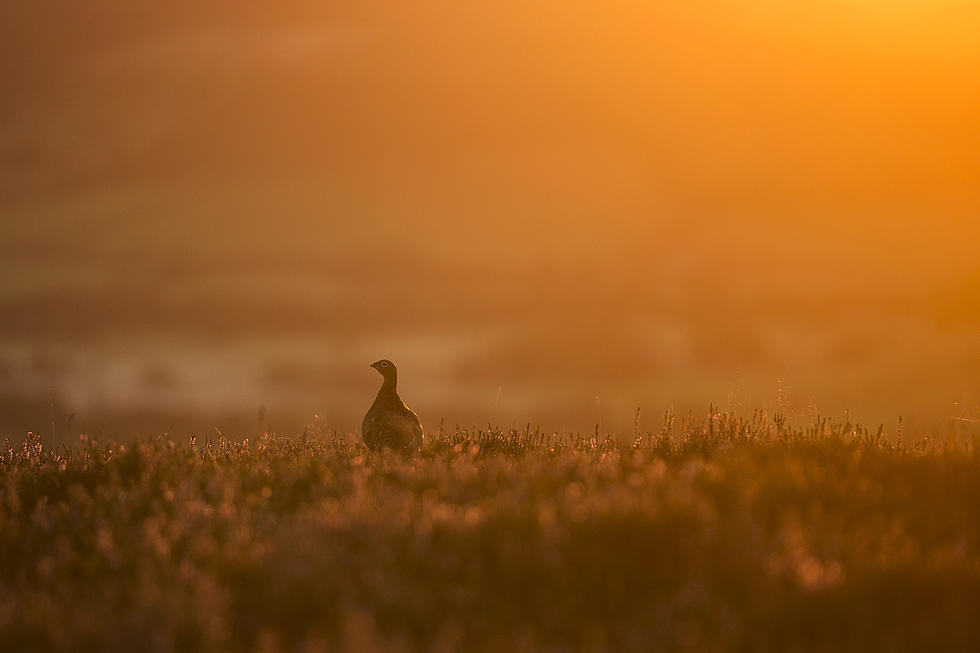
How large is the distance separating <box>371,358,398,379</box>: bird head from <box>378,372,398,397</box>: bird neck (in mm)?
19

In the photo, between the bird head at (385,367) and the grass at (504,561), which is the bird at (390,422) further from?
the grass at (504,561)

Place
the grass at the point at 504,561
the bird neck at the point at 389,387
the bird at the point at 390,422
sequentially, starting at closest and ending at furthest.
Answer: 1. the grass at the point at 504,561
2. the bird at the point at 390,422
3. the bird neck at the point at 389,387

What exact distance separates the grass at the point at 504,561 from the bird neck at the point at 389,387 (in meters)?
2.66

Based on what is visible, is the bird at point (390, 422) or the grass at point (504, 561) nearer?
the grass at point (504, 561)

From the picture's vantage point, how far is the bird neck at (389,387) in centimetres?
1209

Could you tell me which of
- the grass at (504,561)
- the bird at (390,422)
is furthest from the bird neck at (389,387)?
the grass at (504,561)

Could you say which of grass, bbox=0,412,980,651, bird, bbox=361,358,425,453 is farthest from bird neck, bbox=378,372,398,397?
grass, bbox=0,412,980,651

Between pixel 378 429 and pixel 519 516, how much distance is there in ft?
17.5

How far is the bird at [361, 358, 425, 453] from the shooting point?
11.7 metres

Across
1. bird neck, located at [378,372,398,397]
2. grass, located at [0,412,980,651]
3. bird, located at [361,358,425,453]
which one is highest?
bird neck, located at [378,372,398,397]

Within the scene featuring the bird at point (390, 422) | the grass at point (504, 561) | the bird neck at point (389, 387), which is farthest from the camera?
the bird neck at point (389, 387)

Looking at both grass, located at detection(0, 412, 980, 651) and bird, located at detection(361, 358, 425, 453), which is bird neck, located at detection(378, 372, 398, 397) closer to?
bird, located at detection(361, 358, 425, 453)

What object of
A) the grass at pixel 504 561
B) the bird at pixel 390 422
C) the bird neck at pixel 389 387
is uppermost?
the bird neck at pixel 389 387

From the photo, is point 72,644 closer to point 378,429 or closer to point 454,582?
point 454,582
